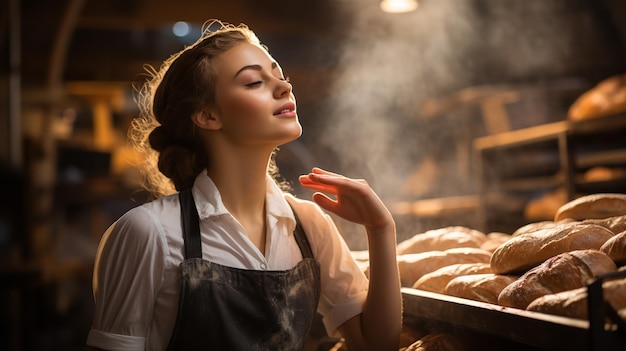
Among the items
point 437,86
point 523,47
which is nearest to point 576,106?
point 523,47

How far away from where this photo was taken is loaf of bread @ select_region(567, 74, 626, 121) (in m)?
4.13

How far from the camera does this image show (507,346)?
168cm

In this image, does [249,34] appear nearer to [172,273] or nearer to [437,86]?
[172,273]

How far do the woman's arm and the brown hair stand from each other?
0.39 m

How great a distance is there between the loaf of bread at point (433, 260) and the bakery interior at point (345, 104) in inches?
63.0

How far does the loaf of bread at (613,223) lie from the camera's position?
69.8 inches

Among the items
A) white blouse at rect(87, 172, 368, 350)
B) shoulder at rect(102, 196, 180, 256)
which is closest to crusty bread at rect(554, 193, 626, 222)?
white blouse at rect(87, 172, 368, 350)

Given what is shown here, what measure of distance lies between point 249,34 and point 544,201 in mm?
3163

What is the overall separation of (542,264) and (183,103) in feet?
3.68

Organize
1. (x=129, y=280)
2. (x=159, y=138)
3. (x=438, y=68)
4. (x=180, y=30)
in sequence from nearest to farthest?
(x=129, y=280) → (x=159, y=138) → (x=438, y=68) → (x=180, y=30)

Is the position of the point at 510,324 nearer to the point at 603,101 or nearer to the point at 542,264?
the point at 542,264

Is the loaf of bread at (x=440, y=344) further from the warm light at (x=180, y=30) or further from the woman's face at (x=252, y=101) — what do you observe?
the warm light at (x=180, y=30)

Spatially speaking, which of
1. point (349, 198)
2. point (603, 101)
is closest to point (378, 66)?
point (603, 101)

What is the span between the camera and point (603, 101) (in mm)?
4277
